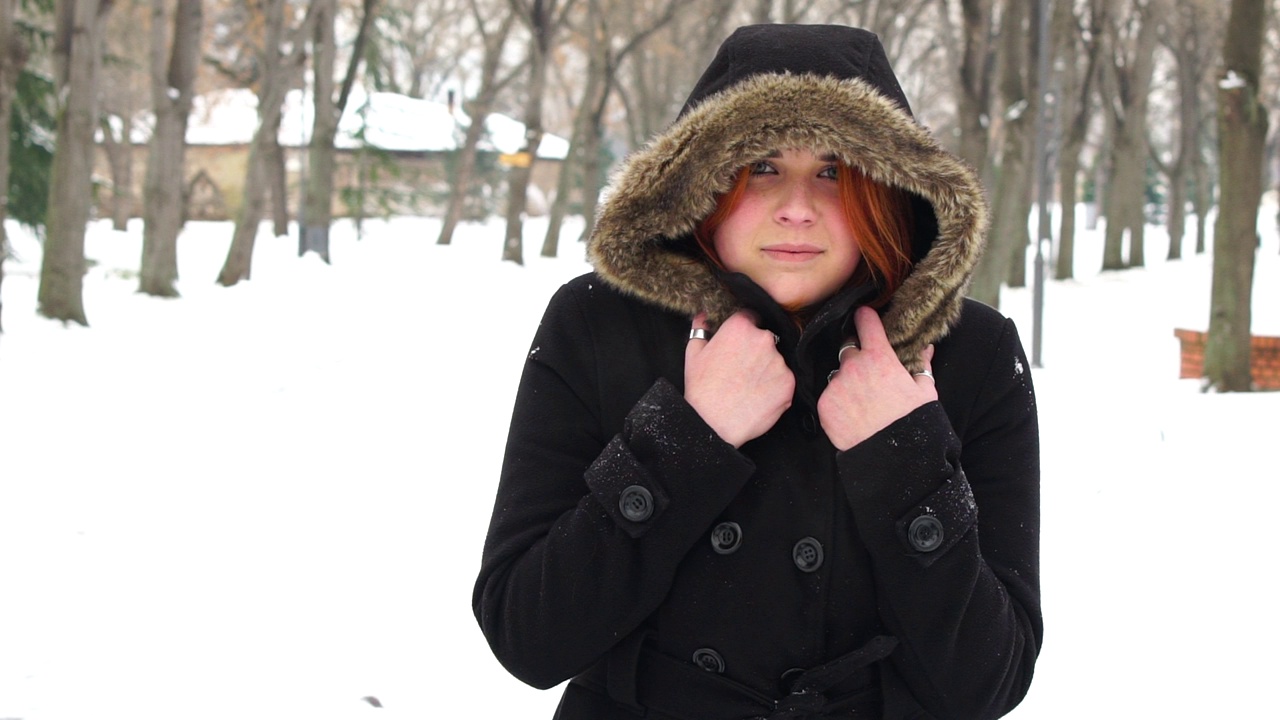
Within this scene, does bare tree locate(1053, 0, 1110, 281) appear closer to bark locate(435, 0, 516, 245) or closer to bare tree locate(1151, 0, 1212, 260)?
bare tree locate(1151, 0, 1212, 260)

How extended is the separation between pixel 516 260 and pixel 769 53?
28248 mm

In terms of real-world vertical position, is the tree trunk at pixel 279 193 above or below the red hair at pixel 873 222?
above

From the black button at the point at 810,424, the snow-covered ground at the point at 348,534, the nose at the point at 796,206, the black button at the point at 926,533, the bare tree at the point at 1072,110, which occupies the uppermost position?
the bare tree at the point at 1072,110

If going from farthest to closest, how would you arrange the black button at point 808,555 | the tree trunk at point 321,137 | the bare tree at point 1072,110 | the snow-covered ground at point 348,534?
the bare tree at point 1072,110 < the tree trunk at point 321,137 < the snow-covered ground at point 348,534 < the black button at point 808,555

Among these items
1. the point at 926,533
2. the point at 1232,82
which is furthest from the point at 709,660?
the point at 1232,82

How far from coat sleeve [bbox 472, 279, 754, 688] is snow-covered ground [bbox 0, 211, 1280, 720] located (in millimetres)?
2746

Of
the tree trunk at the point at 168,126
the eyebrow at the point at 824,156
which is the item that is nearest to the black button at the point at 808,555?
the eyebrow at the point at 824,156

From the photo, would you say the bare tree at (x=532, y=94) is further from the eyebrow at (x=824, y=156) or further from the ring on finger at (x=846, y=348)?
the ring on finger at (x=846, y=348)

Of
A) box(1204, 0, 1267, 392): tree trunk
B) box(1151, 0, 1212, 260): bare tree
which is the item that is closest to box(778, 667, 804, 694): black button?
box(1204, 0, 1267, 392): tree trunk

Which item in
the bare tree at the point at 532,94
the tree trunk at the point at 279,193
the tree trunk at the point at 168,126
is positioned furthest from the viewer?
the tree trunk at the point at 279,193

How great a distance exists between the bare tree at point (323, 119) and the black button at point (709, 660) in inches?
875

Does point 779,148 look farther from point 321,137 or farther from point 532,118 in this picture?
point 532,118

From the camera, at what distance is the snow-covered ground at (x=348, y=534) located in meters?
4.83

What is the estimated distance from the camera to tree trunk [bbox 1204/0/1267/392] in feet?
35.8
